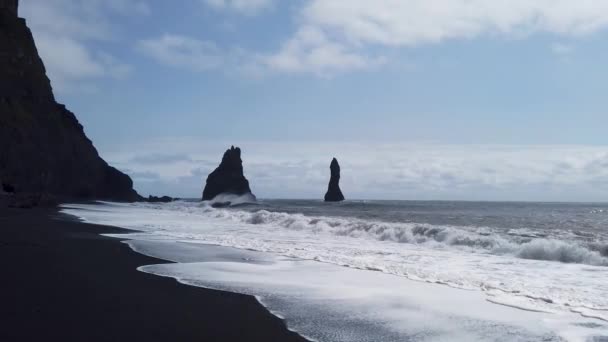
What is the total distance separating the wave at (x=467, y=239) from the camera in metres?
12.4

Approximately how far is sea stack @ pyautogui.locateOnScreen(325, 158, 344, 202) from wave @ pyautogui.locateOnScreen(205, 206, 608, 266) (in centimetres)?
8103

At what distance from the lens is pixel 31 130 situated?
4562 centimetres

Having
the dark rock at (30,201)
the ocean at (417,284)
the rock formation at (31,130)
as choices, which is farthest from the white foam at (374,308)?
the rock formation at (31,130)

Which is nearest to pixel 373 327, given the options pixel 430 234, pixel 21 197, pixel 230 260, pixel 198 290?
pixel 198 290

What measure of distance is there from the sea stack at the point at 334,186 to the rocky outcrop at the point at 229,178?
2633 centimetres

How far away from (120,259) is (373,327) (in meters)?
6.38

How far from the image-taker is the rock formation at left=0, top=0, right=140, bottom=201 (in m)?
42.1

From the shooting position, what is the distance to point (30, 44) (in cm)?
4759

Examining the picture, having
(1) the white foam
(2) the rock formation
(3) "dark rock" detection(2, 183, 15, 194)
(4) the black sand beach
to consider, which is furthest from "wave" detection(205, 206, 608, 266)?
(2) the rock formation

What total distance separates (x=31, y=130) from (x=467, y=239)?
41.9 meters

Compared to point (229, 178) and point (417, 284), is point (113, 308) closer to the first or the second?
point (417, 284)

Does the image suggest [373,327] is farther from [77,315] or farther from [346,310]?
[77,315]

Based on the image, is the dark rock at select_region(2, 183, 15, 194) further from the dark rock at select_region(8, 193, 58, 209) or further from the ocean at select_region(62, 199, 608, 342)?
the ocean at select_region(62, 199, 608, 342)

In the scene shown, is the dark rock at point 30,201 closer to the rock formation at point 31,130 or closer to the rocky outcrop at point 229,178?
the rock formation at point 31,130
